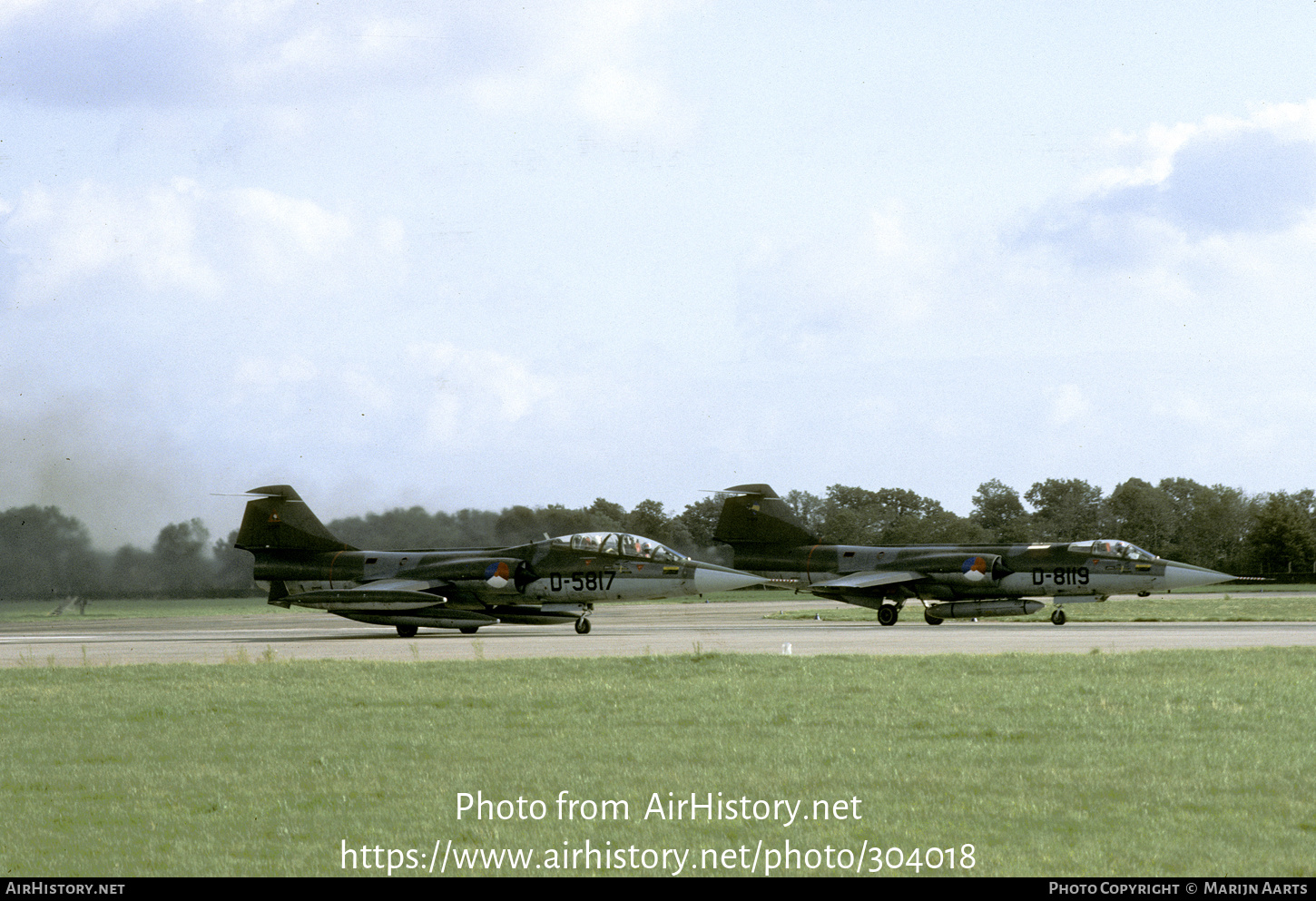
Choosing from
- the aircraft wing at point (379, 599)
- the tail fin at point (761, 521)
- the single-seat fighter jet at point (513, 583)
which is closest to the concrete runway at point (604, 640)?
the single-seat fighter jet at point (513, 583)

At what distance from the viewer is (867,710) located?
11.9 m

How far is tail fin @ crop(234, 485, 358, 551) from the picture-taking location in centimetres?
3180

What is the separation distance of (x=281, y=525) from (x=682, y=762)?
24.9 meters

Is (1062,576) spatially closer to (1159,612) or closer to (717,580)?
(1159,612)

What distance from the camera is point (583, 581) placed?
29062 millimetres

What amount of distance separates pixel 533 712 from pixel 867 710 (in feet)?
11.3

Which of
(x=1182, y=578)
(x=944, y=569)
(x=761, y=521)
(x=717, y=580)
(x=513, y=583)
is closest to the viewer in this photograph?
(x=717, y=580)

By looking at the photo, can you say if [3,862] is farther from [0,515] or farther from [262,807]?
[0,515]

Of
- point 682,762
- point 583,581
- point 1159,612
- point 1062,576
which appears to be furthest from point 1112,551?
point 682,762

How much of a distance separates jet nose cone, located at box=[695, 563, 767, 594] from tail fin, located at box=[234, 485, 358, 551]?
Result: 33.2 ft

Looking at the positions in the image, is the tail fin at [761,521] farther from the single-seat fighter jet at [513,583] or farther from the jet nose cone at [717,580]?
the jet nose cone at [717,580]

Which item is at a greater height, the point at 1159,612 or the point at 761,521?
the point at 761,521

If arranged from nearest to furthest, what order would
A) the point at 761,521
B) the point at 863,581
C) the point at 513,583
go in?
the point at 513,583
the point at 863,581
the point at 761,521

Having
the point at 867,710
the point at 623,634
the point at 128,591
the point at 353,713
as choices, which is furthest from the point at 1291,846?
the point at 128,591
